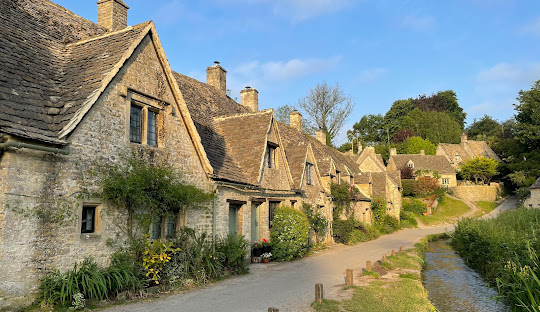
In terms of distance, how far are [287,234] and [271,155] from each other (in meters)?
3.90

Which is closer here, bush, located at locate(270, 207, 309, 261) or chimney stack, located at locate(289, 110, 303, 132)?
bush, located at locate(270, 207, 309, 261)

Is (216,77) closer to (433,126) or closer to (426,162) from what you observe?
(426,162)

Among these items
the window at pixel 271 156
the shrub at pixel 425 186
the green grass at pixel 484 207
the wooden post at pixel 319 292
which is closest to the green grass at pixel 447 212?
the green grass at pixel 484 207

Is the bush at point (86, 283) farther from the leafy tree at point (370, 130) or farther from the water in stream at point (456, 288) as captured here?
the leafy tree at point (370, 130)

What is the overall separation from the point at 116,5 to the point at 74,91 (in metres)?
7.43

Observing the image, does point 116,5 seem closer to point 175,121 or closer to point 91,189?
point 175,121

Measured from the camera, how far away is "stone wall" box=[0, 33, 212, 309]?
7.64 metres

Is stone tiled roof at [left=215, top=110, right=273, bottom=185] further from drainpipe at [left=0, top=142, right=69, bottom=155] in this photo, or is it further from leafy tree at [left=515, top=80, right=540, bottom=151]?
leafy tree at [left=515, top=80, right=540, bottom=151]

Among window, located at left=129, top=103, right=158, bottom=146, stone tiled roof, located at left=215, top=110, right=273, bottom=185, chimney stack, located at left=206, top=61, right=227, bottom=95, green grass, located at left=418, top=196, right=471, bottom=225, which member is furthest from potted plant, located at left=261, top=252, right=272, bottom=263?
green grass, located at left=418, top=196, right=471, bottom=225

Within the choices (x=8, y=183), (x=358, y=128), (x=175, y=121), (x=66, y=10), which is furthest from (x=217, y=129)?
(x=358, y=128)

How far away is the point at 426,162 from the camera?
6494cm

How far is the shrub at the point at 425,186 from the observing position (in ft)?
168

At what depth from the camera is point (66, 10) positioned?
14.0 m

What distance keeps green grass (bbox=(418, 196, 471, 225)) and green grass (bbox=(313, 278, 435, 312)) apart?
35634mm
